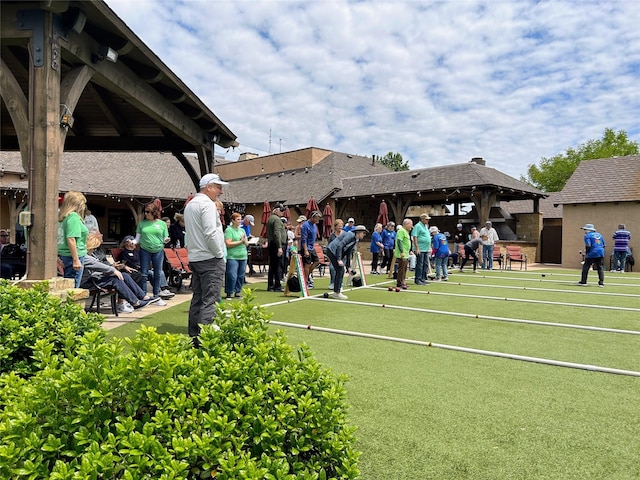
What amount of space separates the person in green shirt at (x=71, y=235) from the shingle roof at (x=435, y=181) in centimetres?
1821

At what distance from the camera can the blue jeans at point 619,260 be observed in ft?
60.2

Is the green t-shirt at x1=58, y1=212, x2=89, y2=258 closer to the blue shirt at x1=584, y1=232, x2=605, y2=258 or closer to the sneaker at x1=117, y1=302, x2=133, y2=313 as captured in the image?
the sneaker at x1=117, y1=302, x2=133, y2=313

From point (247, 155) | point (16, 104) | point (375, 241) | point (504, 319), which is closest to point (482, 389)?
point (504, 319)

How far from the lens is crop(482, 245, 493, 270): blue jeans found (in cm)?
1773

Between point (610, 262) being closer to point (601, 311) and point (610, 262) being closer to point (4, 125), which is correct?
point (601, 311)

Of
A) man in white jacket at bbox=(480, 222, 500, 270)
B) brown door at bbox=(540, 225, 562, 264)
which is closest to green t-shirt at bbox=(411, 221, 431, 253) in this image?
man in white jacket at bbox=(480, 222, 500, 270)

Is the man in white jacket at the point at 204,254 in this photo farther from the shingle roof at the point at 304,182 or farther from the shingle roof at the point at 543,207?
the shingle roof at the point at 543,207

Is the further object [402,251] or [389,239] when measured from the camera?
[389,239]

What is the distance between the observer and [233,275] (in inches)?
328

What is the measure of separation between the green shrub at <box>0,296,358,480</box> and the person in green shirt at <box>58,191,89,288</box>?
13.8 ft

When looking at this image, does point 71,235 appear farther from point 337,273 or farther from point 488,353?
point 488,353

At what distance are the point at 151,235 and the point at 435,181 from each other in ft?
60.0

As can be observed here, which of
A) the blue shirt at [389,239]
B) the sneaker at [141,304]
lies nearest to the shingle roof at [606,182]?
the blue shirt at [389,239]

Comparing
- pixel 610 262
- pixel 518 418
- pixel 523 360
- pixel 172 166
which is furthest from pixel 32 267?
pixel 172 166
